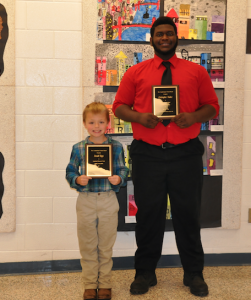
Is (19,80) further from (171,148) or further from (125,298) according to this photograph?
(125,298)

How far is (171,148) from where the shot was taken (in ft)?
7.09

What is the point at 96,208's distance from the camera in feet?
6.86

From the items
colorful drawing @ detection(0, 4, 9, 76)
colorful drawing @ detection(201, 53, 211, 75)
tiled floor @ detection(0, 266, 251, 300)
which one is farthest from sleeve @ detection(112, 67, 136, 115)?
tiled floor @ detection(0, 266, 251, 300)

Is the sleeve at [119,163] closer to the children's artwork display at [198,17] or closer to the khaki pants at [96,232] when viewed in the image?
the khaki pants at [96,232]

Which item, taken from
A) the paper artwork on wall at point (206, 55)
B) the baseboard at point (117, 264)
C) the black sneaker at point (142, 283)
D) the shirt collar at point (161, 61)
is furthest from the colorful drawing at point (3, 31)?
the black sneaker at point (142, 283)

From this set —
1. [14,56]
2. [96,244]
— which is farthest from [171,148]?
[14,56]

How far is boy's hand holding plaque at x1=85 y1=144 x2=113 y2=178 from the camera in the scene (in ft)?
6.70

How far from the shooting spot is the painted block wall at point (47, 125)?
8.40 ft

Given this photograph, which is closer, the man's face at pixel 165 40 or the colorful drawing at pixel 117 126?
the man's face at pixel 165 40

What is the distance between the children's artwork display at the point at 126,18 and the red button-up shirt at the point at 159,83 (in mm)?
465

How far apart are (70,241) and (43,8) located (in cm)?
187

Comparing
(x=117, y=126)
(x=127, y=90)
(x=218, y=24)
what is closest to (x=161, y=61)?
(x=127, y=90)

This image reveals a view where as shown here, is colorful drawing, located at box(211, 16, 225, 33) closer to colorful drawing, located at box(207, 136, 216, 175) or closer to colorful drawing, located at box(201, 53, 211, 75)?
colorful drawing, located at box(201, 53, 211, 75)

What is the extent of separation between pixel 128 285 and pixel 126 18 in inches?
80.2
